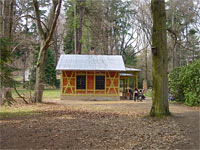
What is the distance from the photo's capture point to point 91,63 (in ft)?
68.6

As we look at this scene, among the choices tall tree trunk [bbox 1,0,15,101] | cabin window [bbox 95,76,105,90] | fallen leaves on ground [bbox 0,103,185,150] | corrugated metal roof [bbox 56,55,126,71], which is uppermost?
tall tree trunk [bbox 1,0,15,101]

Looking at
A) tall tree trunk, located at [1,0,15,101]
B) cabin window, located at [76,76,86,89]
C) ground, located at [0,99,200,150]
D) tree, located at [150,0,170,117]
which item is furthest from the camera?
cabin window, located at [76,76,86,89]

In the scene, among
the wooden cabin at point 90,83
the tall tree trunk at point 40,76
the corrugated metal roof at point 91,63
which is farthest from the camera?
the wooden cabin at point 90,83

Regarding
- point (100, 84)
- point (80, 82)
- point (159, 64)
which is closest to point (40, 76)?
point (80, 82)

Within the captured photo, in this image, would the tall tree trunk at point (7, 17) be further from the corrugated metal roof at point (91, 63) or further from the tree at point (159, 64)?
the tree at point (159, 64)

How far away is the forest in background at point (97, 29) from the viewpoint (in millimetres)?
15977

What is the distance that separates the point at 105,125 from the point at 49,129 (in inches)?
78.0

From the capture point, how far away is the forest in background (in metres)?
16.0

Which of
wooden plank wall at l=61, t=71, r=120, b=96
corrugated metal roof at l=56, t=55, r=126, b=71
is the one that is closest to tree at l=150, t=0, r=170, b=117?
corrugated metal roof at l=56, t=55, r=126, b=71

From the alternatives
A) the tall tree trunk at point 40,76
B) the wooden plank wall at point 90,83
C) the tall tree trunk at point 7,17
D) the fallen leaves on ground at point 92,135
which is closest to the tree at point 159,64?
the fallen leaves on ground at point 92,135

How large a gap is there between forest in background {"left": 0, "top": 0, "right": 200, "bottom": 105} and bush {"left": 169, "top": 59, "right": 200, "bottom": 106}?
1.34 m

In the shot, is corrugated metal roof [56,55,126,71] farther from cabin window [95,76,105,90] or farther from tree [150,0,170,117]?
tree [150,0,170,117]

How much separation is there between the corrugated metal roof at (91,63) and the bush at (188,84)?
5106mm

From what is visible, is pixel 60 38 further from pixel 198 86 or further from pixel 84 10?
pixel 198 86
